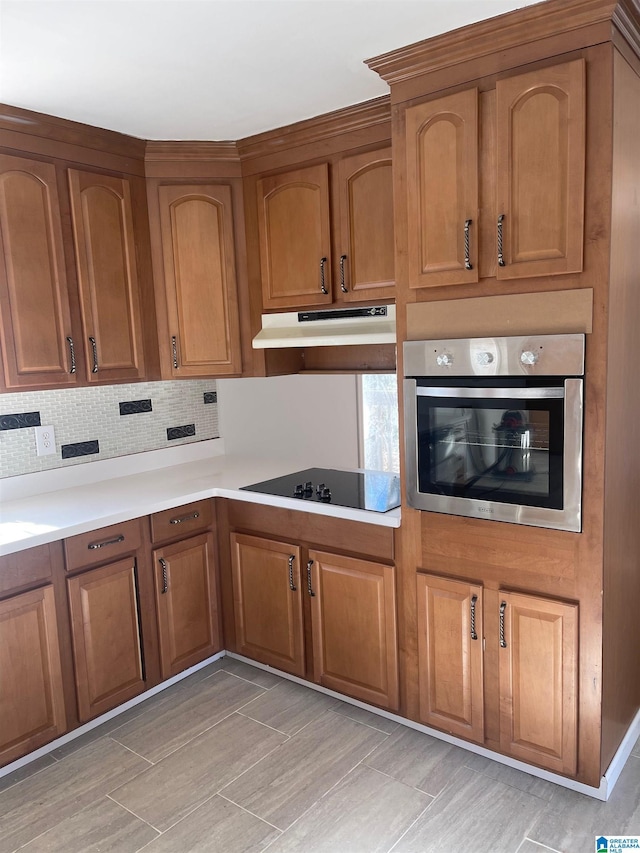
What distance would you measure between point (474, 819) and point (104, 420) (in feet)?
7.42

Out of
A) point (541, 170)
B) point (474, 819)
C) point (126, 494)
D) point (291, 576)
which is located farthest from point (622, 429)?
point (126, 494)

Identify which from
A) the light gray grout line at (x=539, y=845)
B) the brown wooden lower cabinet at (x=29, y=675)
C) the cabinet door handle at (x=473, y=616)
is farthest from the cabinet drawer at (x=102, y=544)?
the light gray grout line at (x=539, y=845)

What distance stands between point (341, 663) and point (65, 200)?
7.16ft

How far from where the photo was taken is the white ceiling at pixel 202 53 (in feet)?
5.77

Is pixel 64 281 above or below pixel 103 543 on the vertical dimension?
above

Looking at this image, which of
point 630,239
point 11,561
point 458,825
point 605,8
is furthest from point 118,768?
point 605,8

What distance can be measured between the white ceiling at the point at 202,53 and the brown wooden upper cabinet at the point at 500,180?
0.24 metres

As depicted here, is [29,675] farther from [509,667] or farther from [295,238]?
[295,238]

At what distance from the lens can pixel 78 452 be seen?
302 centimetres

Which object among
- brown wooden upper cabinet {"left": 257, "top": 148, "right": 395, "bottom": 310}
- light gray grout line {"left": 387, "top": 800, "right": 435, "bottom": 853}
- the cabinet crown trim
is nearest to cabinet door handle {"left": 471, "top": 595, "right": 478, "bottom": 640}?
light gray grout line {"left": 387, "top": 800, "right": 435, "bottom": 853}

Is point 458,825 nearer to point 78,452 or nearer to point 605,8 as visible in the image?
point 78,452

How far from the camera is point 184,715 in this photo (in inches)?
105

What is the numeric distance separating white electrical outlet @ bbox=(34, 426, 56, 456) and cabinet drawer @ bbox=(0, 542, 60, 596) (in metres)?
0.66

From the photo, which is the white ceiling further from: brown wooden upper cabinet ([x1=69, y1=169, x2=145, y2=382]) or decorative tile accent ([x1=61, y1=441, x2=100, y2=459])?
decorative tile accent ([x1=61, y1=441, x2=100, y2=459])
